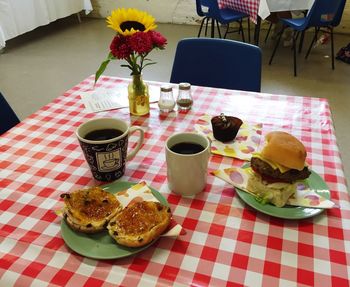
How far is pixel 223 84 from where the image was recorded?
1.53 metres

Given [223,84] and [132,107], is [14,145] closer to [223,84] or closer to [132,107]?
[132,107]

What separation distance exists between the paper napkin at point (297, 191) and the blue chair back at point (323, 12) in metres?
2.61

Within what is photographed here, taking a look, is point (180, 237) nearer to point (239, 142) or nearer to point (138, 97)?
point (239, 142)

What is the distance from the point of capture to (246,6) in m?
3.34

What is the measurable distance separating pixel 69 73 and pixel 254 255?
324 centimetres

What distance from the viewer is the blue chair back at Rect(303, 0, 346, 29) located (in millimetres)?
2945

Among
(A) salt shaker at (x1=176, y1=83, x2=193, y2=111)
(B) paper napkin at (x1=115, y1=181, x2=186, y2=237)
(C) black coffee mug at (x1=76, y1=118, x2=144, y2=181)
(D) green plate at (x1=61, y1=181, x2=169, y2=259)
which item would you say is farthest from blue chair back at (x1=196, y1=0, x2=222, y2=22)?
(D) green plate at (x1=61, y1=181, x2=169, y2=259)

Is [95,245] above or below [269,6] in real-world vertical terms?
above

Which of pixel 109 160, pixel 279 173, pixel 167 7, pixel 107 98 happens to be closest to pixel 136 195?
pixel 109 160

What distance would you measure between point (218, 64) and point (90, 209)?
1024mm

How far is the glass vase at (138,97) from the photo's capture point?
1.10m

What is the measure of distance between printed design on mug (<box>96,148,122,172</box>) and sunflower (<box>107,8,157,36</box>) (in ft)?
1.15

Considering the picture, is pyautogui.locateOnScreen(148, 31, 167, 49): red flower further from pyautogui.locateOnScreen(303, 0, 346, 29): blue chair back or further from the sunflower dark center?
pyautogui.locateOnScreen(303, 0, 346, 29): blue chair back

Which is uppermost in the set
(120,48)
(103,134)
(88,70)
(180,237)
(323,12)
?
(120,48)
